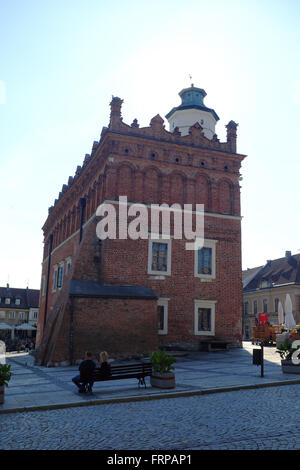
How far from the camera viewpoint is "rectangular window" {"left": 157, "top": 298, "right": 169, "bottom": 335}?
21.4 metres

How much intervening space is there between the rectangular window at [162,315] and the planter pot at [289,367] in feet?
27.6

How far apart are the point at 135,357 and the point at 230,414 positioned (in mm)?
10782

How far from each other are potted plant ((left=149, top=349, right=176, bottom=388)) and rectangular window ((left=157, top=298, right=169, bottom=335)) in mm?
9958

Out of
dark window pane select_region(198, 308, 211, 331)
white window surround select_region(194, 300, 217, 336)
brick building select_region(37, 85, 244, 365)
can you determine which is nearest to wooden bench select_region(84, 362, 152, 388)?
brick building select_region(37, 85, 244, 365)

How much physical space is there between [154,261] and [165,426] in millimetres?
15007

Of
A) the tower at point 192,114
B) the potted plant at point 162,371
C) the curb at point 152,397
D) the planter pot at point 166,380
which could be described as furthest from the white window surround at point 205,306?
the tower at point 192,114

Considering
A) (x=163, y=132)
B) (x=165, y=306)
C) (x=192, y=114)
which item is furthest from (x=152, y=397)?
(x=192, y=114)

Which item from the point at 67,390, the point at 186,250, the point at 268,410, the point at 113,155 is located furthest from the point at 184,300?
the point at 268,410

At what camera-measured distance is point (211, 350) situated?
21719 mm

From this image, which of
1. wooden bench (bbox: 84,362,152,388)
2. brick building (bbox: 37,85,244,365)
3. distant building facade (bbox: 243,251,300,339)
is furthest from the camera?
distant building facade (bbox: 243,251,300,339)

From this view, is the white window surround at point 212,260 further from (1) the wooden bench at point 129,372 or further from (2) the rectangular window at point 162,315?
(1) the wooden bench at point 129,372

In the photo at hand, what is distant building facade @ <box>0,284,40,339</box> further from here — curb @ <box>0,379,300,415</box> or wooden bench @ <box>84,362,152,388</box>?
curb @ <box>0,379,300,415</box>

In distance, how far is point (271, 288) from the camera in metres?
53.6

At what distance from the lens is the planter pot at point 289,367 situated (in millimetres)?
13566
